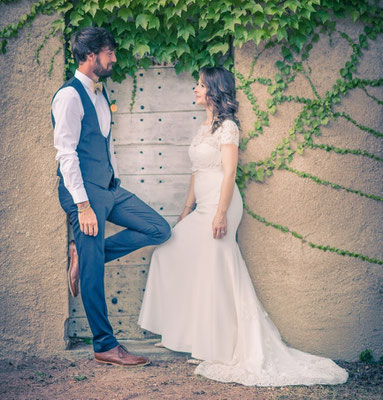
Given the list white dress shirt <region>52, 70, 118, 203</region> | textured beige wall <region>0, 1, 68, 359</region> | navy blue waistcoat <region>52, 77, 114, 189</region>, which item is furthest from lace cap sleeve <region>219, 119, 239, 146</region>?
textured beige wall <region>0, 1, 68, 359</region>

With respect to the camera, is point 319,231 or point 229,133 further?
point 319,231

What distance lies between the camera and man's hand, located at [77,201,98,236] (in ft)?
11.3

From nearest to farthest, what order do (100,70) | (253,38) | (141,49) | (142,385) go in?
1. (142,385)
2. (100,70)
3. (253,38)
4. (141,49)

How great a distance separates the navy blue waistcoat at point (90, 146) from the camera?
3502 mm

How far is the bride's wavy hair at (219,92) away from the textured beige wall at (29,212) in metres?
1.14

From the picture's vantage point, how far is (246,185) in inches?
155

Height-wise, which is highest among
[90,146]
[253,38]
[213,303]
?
[253,38]

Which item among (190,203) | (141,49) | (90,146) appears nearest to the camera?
(90,146)

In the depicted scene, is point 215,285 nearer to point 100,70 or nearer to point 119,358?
point 119,358

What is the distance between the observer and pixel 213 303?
3598 mm

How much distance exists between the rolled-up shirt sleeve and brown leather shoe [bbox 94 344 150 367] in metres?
1.11

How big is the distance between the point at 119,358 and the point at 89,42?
221 centimetres

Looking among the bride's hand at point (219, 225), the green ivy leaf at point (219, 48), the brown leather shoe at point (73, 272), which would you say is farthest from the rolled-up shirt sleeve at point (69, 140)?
the green ivy leaf at point (219, 48)

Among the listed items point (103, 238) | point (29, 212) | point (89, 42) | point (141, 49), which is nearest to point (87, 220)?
point (103, 238)
